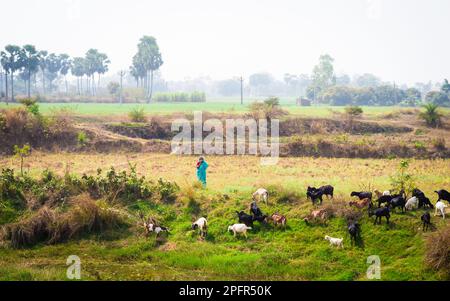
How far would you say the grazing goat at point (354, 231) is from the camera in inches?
614

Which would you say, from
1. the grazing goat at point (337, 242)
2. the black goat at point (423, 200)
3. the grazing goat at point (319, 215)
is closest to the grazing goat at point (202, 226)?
the grazing goat at point (319, 215)

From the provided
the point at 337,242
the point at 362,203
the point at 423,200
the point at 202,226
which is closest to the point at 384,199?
the point at 362,203

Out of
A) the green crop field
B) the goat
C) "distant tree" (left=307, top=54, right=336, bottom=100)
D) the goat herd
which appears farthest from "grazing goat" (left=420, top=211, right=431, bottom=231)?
"distant tree" (left=307, top=54, right=336, bottom=100)

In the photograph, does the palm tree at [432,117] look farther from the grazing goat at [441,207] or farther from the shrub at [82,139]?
the shrub at [82,139]

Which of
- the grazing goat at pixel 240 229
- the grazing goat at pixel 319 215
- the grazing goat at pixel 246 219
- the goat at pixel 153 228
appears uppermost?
the grazing goat at pixel 319 215

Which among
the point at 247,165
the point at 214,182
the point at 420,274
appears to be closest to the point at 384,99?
the point at 247,165

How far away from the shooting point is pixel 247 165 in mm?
29172

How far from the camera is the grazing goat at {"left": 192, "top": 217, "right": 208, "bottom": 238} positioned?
17.2 m

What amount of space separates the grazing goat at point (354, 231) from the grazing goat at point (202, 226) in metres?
5.21

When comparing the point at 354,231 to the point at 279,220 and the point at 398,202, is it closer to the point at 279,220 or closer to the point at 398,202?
the point at 398,202

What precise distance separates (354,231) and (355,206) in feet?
4.90

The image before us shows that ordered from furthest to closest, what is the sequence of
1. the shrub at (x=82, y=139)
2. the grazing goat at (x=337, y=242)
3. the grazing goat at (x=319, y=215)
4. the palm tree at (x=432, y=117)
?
the palm tree at (x=432, y=117) → the shrub at (x=82, y=139) → the grazing goat at (x=319, y=215) → the grazing goat at (x=337, y=242)

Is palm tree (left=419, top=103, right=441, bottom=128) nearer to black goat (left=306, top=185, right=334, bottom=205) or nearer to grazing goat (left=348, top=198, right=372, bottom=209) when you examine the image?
black goat (left=306, top=185, right=334, bottom=205)

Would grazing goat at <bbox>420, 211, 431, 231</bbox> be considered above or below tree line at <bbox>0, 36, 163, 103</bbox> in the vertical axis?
below
